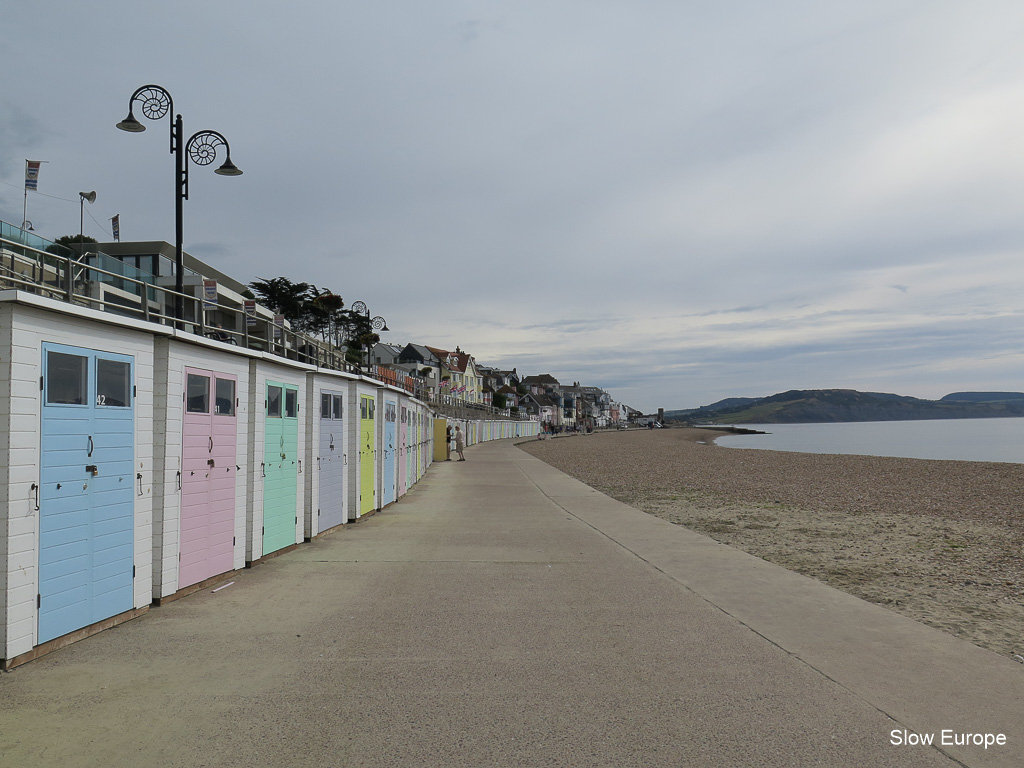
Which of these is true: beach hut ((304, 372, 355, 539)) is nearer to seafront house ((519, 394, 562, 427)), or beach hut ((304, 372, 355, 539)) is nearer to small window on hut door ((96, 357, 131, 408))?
small window on hut door ((96, 357, 131, 408))

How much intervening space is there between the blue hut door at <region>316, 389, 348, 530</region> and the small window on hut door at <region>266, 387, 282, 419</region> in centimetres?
177

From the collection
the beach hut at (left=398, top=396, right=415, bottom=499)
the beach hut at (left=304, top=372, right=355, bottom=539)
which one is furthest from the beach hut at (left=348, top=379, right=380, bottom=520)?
the beach hut at (left=398, top=396, right=415, bottom=499)

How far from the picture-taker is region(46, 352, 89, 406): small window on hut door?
5.76m

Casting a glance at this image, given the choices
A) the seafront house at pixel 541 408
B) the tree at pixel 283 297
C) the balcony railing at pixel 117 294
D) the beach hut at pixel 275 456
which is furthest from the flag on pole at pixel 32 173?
the seafront house at pixel 541 408

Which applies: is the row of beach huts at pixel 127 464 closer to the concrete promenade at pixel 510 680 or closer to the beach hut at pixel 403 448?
the concrete promenade at pixel 510 680

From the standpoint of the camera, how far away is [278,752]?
4.01 meters

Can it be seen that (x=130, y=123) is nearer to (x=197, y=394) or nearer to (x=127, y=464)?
(x=197, y=394)

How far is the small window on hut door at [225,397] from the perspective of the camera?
844 cm

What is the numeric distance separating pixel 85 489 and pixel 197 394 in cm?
199

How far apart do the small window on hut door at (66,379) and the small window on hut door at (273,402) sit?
3610 mm

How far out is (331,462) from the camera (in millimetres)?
12562

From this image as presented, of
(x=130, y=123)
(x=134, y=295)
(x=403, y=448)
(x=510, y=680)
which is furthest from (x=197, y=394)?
(x=403, y=448)

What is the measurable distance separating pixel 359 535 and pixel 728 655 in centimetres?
805

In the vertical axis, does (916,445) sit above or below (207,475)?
below
